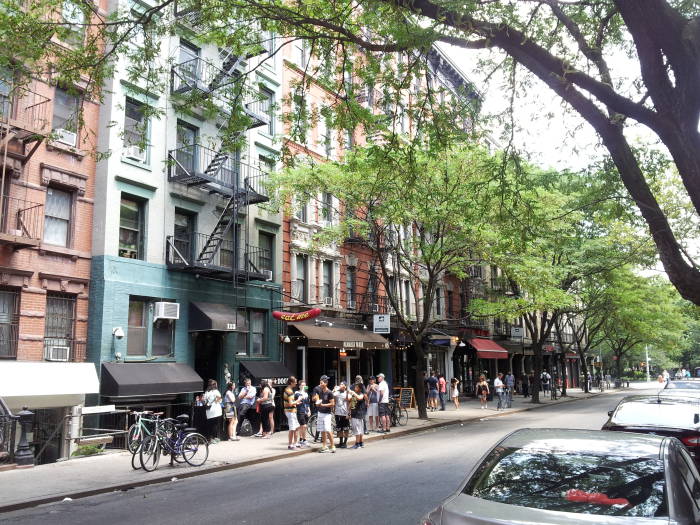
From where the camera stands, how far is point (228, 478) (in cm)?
1192

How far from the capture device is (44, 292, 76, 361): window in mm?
16125

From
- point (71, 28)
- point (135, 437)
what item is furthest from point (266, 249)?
point (135, 437)

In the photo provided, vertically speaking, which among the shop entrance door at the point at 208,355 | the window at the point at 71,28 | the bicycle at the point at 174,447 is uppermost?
the window at the point at 71,28

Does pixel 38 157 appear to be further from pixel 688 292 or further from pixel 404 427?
pixel 688 292

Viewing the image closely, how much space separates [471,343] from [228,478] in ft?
88.0

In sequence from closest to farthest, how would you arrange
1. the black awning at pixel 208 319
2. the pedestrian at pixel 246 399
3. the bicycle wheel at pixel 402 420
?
the pedestrian at pixel 246 399, the black awning at pixel 208 319, the bicycle wheel at pixel 402 420

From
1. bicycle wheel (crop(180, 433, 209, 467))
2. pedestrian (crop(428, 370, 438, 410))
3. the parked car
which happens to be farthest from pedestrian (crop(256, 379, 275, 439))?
the parked car

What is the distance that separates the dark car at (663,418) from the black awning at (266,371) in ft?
43.1

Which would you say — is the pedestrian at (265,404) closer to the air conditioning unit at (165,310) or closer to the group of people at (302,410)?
the group of people at (302,410)

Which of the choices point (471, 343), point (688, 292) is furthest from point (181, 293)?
point (471, 343)

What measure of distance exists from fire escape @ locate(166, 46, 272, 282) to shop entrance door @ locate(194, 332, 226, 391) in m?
2.14

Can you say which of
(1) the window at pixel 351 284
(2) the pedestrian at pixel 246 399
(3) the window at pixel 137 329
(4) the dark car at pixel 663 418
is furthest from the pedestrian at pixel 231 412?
(4) the dark car at pixel 663 418

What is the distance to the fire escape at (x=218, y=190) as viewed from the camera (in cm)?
1952

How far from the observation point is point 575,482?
407cm
